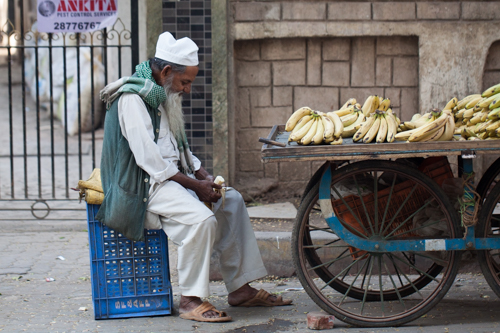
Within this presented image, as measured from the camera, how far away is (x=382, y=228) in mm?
3598

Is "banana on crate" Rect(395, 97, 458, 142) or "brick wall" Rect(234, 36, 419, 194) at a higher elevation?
→ "brick wall" Rect(234, 36, 419, 194)

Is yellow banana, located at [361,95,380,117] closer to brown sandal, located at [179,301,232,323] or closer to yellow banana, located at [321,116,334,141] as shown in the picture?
yellow banana, located at [321,116,334,141]

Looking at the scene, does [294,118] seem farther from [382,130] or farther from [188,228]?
[188,228]

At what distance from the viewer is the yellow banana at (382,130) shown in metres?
3.45

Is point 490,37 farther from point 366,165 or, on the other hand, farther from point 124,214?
point 124,214

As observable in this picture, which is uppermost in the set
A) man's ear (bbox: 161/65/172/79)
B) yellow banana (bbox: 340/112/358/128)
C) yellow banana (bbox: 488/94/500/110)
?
man's ear (bbox: 161/65/172/79)

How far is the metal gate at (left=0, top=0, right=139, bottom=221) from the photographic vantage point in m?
6.11

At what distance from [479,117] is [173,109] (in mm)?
1776

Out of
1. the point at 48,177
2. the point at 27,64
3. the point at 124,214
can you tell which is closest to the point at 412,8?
the point at 124,214

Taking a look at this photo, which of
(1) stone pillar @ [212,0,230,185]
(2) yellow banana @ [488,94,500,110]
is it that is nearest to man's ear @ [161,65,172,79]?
(2) yellow banana @ [488,94,500,110]

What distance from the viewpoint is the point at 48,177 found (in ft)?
27.6

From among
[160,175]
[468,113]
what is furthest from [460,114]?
[160,175]

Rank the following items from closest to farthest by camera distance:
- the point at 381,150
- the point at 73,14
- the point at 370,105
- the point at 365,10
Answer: the point at 381,150, the point at 370,105, the point at 365,10, the point at 73,14

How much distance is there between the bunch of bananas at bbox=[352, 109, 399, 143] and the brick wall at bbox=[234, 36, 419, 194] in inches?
102
